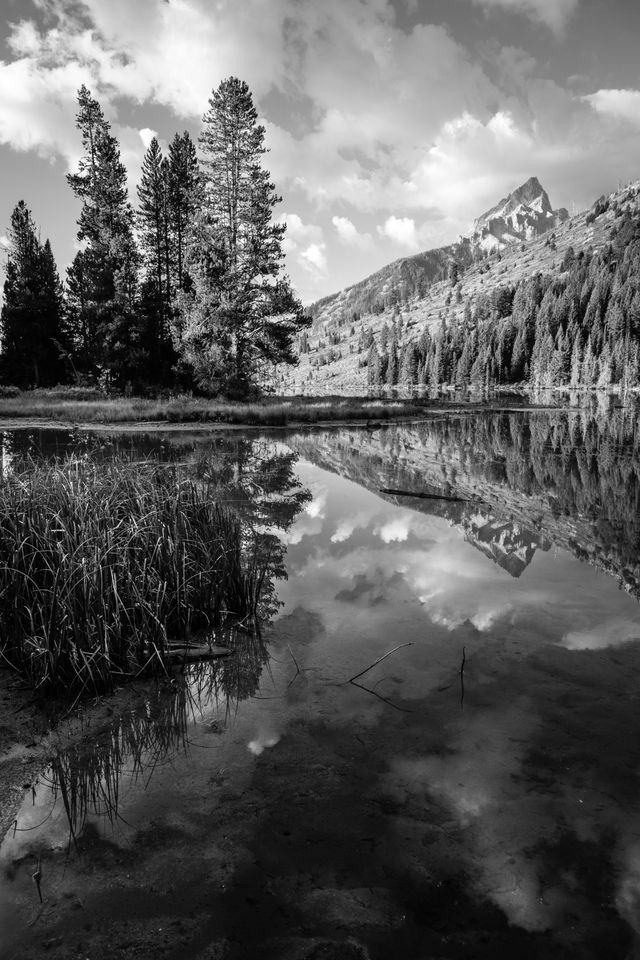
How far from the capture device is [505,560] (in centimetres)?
794

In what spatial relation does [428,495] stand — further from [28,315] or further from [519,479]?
[28,315]

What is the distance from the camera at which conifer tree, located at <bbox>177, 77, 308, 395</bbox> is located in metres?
35.2

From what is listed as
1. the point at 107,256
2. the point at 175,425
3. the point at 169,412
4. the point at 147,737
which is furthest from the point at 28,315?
the point at 147,737

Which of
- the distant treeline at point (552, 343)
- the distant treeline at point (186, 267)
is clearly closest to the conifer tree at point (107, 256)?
the distant treeline at point (186, 267)

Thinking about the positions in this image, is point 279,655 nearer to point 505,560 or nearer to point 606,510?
point 505,560

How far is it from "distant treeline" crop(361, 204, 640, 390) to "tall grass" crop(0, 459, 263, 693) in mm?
118903

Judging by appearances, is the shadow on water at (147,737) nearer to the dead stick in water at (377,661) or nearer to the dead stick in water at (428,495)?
the dead stick in water at (377,661)

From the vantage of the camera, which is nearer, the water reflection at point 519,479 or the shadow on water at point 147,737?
the shadow on water at point 147,737

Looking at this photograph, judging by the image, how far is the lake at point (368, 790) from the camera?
242 cm

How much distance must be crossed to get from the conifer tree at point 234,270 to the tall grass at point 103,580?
2993 centimetres

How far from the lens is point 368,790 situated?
10.8 feet

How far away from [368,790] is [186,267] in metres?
38.2

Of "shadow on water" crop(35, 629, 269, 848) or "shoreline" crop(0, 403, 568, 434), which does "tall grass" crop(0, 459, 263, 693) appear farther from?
"shoreline" crop(0, 403, 568, 434)

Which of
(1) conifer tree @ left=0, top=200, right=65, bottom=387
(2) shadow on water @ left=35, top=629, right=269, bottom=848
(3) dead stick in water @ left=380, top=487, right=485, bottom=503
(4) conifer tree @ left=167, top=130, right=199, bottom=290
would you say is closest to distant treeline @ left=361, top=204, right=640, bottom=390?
(4) conifer tree @ left=167, top=130, right=199, bottom=290
